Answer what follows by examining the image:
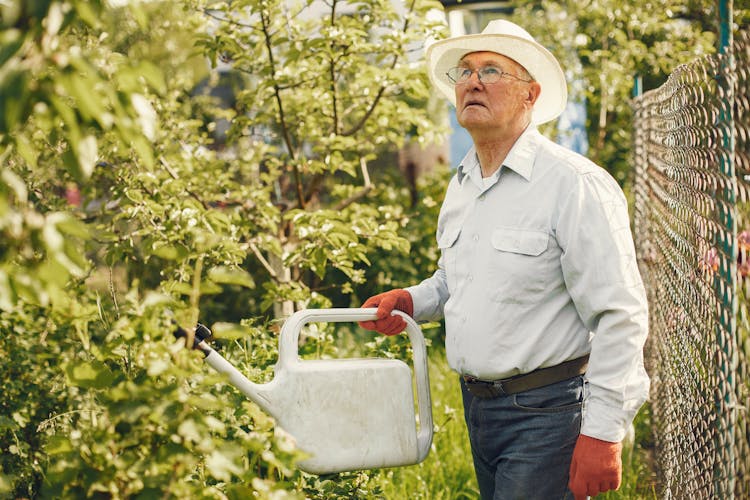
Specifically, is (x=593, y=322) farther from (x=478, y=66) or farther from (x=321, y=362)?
(x=478, y=66)

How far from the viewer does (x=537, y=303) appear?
7.49 ft

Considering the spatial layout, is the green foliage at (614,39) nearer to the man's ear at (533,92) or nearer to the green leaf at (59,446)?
the man's ear at (533,92)

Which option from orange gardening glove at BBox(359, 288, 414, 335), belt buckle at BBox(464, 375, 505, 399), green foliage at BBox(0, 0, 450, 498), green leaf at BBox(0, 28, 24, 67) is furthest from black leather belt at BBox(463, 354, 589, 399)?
green leaf at BBox(0, 28, 24, 67)

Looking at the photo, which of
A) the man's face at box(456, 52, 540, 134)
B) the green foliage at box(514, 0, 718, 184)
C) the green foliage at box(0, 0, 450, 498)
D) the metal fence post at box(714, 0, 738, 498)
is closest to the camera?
the green foliage at box(0, 0, 450, 498)

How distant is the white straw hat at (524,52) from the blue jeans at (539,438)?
95cm

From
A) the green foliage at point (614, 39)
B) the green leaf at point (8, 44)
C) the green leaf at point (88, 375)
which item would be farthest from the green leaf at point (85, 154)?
the green foliage at point (614, 39)

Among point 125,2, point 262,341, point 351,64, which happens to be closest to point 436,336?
point 351,64

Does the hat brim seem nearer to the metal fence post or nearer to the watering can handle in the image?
the metal fence post

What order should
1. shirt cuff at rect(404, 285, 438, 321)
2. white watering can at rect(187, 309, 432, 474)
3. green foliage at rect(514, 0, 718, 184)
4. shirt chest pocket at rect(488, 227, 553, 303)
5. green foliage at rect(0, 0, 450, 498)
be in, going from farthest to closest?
green foliage at rect(514, 0, 718, 184) < shirt cuff at rect(404, 285, 438, 321) < shirt chest pocket at rect(488, 227, 553, 303) < white watering can at rect(187, 309, 432, 474) < green foliage at rect(0, 0, 450, 498)

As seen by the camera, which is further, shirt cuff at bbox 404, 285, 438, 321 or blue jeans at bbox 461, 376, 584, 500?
shirt cuff at bbox 404, 285, 438, 321

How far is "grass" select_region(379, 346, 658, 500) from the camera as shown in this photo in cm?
339

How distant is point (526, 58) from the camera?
2580mm

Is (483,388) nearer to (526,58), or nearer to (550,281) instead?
(550,281)

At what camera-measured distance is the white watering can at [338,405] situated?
2.11 meters
